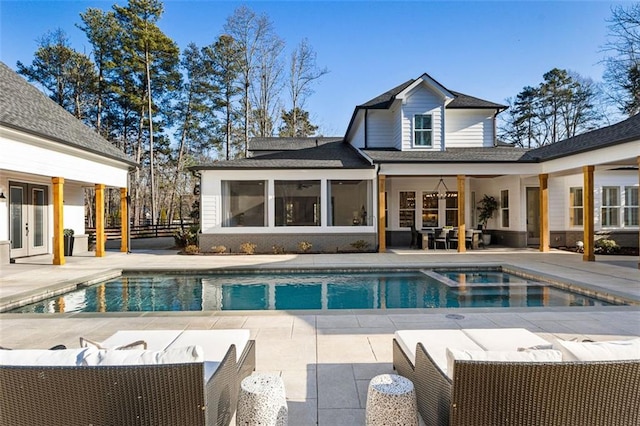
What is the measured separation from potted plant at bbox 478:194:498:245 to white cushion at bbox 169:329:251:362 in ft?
48.1

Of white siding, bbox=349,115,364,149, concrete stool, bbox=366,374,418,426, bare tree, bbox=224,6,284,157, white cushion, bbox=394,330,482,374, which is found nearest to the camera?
concrete stool, bbox=366,374,418,426

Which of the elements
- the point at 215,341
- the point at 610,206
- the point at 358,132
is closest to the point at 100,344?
the point at 215,341

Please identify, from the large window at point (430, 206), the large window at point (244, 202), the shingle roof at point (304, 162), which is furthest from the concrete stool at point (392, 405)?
the large window at point (430, 206)

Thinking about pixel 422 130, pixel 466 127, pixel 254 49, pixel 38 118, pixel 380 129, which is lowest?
pixel 38 118

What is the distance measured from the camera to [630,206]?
14797 millimetres

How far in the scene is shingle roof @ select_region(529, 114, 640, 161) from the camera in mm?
9484

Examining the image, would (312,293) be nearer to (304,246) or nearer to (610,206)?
(304,246)

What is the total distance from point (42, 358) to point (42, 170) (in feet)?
32.4

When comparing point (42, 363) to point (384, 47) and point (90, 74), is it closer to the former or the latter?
point (384, 47)

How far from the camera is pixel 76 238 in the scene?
46.0 ft

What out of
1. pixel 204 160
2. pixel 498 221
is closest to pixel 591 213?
pixel 498 221

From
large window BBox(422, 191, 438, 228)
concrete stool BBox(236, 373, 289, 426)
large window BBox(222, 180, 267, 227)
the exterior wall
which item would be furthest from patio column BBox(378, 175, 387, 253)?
concrete stool BBox(236, 373, 289, 426)

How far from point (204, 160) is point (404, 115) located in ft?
69.3

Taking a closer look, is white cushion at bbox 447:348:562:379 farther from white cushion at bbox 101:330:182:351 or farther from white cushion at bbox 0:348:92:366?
white cushion at bbox 101:330:182:351
